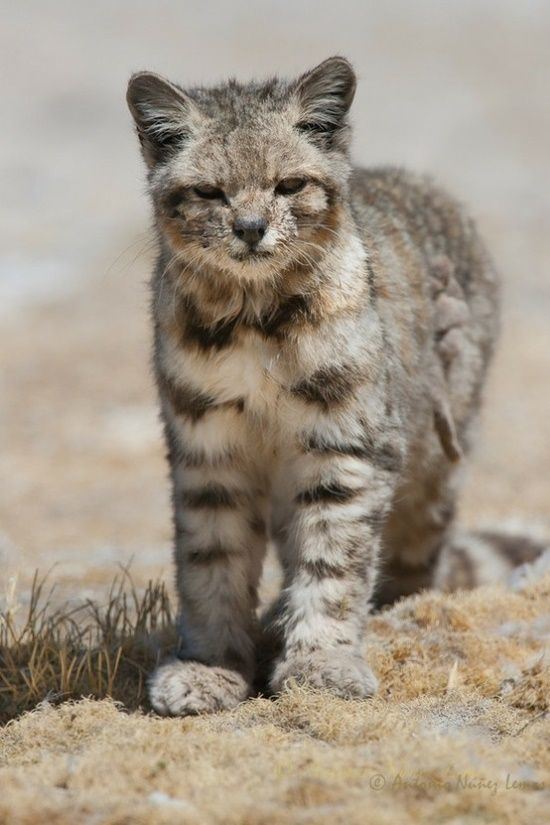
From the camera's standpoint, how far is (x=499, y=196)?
21.4m

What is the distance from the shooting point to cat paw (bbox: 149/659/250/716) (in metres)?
4.84

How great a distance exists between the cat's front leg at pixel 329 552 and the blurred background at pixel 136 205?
4.05 ft

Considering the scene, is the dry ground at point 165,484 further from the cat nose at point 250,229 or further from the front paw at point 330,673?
the cat nose at point 250,229

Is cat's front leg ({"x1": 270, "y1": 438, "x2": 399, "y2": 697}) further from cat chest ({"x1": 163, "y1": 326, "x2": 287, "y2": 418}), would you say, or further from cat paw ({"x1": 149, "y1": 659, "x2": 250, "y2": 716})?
cat chest ({"x1": 163, "y1": 326, "x2": 287, "y2": 418})

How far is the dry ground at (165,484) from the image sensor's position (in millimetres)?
3715

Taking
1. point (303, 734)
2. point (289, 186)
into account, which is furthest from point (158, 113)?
point (303, 734)

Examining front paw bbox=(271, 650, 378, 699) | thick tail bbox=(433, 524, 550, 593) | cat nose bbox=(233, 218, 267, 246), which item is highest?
cat nose bbox=(233, 218, 267, 246)

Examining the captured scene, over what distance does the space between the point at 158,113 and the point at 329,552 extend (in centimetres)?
192

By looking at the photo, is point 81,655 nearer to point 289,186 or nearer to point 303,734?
point 303,734

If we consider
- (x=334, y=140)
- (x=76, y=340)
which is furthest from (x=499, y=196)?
(x=334, y=140)

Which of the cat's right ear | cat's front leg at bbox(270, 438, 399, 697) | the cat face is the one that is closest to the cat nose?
the cat face

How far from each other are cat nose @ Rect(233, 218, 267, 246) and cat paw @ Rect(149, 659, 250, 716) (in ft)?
5.72

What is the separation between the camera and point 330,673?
480 cm

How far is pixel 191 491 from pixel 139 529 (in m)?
4.90
